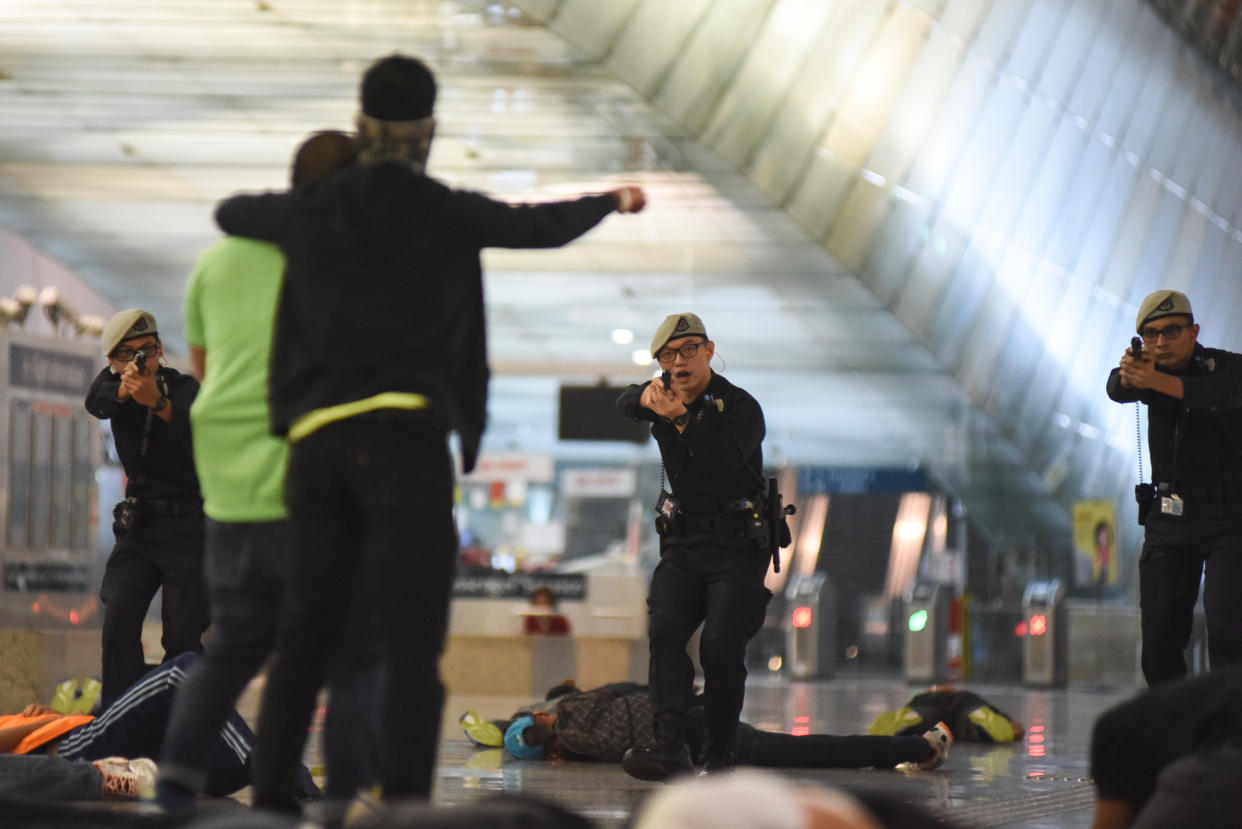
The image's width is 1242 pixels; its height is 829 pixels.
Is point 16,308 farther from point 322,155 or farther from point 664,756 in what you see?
point 322,155

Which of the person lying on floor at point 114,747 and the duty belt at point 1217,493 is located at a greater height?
the duty belt at point 1217,493

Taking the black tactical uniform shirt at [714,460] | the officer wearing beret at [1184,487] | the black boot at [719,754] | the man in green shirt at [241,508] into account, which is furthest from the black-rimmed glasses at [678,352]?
the man in green shirt at [241,508]

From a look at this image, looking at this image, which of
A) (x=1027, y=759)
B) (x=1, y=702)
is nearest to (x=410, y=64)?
(x=1027, y=759)

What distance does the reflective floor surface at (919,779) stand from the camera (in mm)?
5262

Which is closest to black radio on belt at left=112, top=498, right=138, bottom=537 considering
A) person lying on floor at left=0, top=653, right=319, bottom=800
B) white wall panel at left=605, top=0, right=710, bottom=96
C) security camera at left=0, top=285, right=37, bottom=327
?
person lying on floor at left=0, top=653, right=319, bottom=800

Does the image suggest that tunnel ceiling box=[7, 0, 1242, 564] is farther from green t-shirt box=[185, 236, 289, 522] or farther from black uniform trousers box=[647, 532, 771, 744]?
green t-shirt box=[185, 236, 289, 522]

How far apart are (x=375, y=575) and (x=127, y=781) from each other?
203 centimetres

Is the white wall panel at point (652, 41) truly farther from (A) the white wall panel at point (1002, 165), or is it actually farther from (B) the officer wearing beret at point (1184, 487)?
(B) the officer wearing beret at point (1184, 487)

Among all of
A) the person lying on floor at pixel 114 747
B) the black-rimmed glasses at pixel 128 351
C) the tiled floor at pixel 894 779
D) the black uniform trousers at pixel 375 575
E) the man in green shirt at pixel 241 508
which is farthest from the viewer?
the black-rimmed glasses at pixel 128 351

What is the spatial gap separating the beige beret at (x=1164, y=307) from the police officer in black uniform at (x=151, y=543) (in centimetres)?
360

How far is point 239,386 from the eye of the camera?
416cm

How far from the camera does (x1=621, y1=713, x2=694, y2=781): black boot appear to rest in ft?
20.4

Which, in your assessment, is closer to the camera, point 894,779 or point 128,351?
point 128,351

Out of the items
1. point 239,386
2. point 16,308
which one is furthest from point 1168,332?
point 16,308
